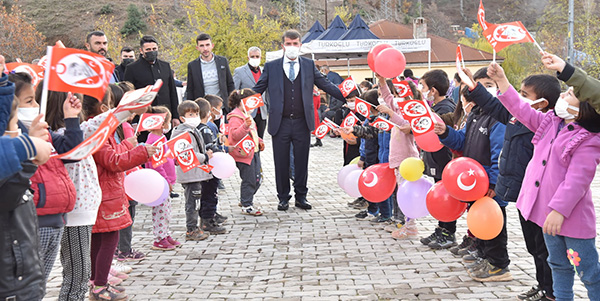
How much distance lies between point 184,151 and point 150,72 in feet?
8.77

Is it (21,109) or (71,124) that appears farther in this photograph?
(71,124)

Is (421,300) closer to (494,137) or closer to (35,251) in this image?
(494,137)

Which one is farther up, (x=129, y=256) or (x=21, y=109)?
(x=21, y=109)

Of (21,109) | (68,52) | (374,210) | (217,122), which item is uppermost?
(68,52)

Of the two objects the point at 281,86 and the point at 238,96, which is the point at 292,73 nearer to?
the point at 281,86

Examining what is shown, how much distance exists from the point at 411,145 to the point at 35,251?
4.64 metres

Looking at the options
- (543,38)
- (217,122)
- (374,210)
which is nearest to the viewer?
(374,210)

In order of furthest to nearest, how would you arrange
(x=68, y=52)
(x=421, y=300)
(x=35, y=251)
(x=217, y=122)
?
(x=217, y=122), (x=421, y=300), (x=68, y=52), (x=35, y=251)

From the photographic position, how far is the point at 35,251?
115 inches

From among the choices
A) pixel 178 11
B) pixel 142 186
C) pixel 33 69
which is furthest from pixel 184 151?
pixel 178 11

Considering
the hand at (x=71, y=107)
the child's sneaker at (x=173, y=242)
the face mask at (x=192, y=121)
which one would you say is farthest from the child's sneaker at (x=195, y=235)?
the hand at (x=71, y=107)

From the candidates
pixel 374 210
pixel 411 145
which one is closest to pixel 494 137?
pixel 411 145

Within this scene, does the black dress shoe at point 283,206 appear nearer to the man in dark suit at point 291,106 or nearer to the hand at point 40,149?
the man in dark suit at point 291,106

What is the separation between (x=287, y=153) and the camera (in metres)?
8.92
